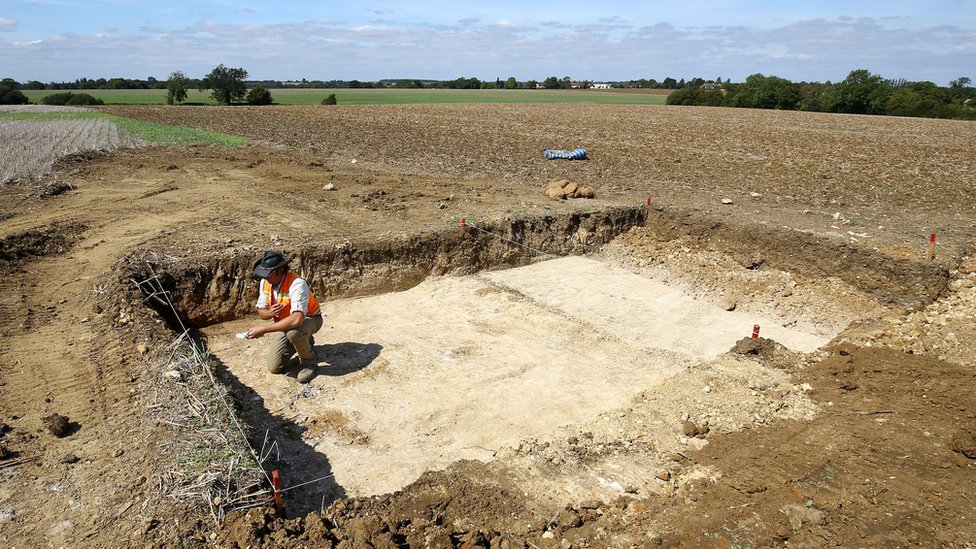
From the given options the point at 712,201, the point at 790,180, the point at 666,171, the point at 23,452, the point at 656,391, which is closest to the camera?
the point at 23,452

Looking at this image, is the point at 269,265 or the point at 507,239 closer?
the point at 269,265

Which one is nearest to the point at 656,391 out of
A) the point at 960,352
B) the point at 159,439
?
the point at 960,352

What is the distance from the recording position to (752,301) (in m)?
9.08

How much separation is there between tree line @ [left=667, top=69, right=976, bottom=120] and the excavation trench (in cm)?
5001

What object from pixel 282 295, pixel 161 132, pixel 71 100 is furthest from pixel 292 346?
pixel 71 100

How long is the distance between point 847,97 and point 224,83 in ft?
192

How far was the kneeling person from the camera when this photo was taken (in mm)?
5855

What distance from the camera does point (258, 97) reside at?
5378 centimetres

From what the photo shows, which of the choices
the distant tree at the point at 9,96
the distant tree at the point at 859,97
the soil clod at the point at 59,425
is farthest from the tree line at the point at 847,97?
the distant tree at the point at 9,96

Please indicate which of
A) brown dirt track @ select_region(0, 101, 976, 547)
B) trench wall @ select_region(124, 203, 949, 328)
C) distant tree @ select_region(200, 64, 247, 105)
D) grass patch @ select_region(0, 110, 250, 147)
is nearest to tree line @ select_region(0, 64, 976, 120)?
distant tree @ select_region(200, 64, 247, 105)

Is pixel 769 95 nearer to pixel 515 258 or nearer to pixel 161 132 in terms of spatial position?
pixel 161 132

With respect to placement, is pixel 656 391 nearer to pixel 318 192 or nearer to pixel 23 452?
pixel 23 452

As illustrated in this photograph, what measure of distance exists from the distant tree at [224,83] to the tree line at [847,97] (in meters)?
44.5

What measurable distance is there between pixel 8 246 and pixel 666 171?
48.3 ft
